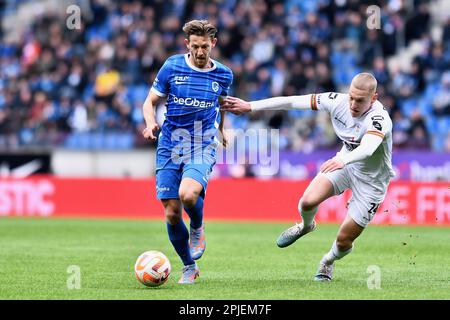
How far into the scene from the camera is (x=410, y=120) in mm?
22750

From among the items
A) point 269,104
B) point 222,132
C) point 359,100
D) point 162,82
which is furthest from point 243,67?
point 359,100

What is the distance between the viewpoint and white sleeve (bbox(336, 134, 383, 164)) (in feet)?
32.6

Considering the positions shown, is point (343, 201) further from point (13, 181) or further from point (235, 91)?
point (13, 181)

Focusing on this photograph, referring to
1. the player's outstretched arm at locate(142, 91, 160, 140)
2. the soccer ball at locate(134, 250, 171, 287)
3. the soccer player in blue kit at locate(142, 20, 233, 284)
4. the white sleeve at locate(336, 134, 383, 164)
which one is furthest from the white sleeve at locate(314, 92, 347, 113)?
the soccer ball at locate(134, 250, 171, 287)

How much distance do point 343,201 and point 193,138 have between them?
11485 mm

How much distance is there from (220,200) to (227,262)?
975cm

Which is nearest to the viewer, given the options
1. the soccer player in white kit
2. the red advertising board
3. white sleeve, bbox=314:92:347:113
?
the soccer player in white kit

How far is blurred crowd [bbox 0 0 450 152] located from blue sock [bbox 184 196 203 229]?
12.5 m

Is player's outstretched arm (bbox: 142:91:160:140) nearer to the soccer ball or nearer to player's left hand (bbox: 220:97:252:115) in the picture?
player's left hand (bbox: 220:97:252:115)

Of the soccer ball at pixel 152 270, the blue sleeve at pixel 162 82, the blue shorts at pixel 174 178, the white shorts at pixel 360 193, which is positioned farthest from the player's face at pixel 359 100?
the soccer ball at pixel 152 270

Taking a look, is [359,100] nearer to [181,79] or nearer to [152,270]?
[181,79]

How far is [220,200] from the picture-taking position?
22.9 m

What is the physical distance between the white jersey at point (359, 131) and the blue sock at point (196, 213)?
1672 mm
